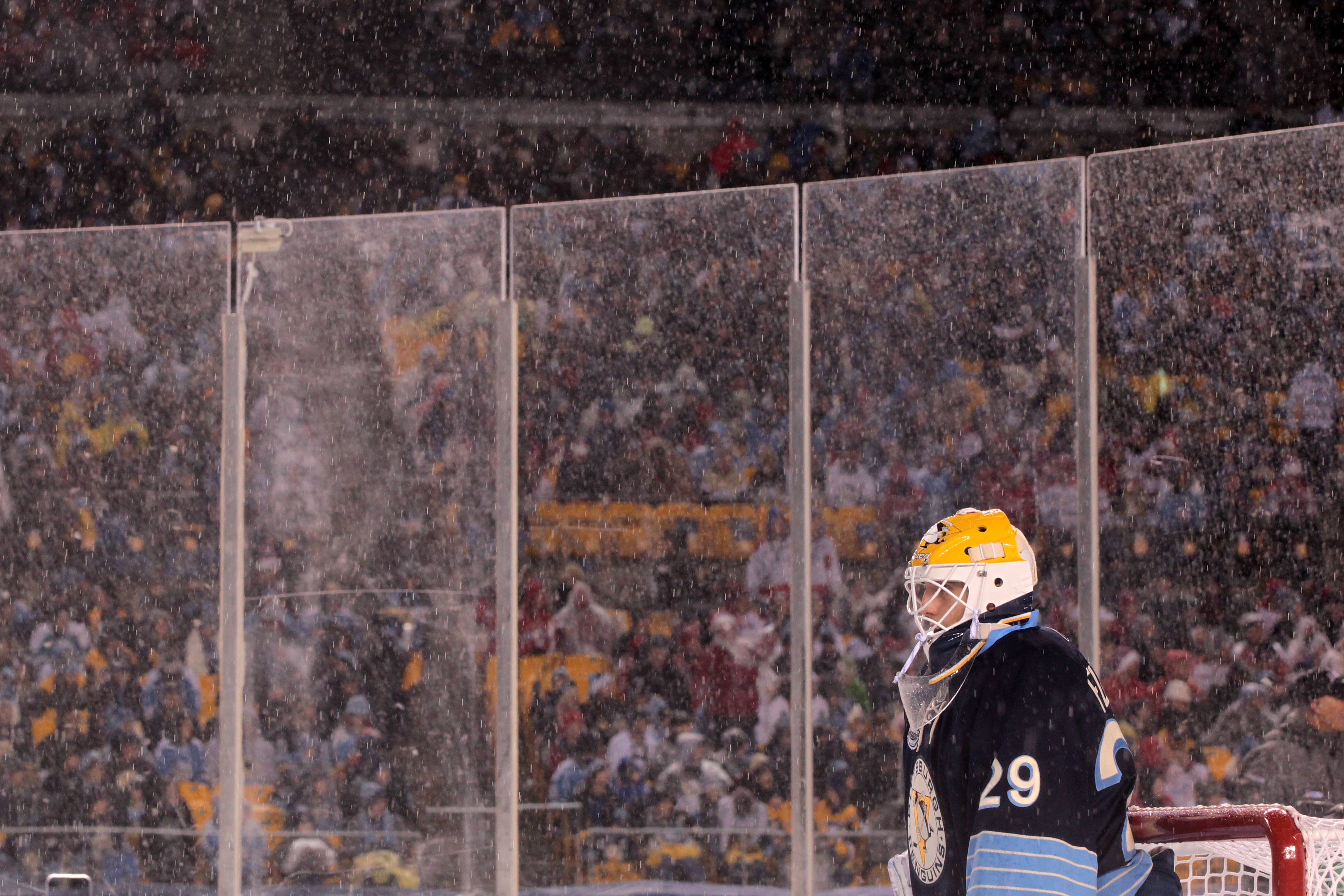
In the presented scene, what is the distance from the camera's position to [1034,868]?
1.50 meters

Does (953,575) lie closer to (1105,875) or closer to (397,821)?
(1105,875)

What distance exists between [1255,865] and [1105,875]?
29 cm

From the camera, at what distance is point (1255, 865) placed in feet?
5.85

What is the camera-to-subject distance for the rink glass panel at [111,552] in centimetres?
400

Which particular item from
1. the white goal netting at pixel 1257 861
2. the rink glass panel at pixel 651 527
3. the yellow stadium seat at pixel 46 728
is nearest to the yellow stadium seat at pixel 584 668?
the rink glass panel at pixel 651 527

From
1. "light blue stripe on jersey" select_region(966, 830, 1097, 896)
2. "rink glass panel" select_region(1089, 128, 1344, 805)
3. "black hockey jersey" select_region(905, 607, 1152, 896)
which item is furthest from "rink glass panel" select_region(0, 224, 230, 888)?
"light blue stripe on jersey" select_region(966, 830, 1097, 896)

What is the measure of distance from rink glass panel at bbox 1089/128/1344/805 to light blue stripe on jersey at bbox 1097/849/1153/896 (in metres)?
1.79

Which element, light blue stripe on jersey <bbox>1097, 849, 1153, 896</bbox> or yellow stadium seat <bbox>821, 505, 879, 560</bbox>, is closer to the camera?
light blue stripe on jersey <bbox>1097, 849, 1153, 896</bbox>

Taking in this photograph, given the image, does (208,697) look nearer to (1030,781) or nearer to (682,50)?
(1030,781)

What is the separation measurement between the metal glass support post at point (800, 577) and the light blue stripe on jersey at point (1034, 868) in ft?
6.95

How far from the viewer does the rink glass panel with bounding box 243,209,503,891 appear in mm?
3855

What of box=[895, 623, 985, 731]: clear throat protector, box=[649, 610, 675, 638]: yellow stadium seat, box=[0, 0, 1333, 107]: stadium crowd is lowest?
box=[649, 610, 675, 638]: yellow stadium seat

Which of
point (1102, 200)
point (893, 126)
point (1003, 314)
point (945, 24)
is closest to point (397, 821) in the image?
point (1003, 314)

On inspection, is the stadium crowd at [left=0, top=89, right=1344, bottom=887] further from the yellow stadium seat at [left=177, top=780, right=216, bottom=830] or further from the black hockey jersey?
the black hockey jersey
